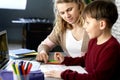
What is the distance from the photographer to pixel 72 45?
194 centimetres

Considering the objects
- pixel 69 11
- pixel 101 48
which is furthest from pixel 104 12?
pixel 69 11

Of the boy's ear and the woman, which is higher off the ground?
the boy's ear

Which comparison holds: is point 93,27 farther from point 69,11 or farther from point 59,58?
point 69,11

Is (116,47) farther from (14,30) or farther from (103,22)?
(14,30)

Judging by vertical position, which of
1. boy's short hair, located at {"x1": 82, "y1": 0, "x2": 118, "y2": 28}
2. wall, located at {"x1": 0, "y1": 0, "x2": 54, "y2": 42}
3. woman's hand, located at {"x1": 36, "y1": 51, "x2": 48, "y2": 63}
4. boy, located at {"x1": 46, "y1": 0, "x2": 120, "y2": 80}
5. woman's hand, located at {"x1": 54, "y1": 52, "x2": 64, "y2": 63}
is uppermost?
boy's short hair, located at {"x1": 82, "y1": 0, "x2": 118, "y2": 28}

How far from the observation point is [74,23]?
77.0 inches

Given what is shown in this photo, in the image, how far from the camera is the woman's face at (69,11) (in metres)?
1.83

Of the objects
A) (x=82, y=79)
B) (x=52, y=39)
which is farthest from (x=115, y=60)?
(x=52, y=39)

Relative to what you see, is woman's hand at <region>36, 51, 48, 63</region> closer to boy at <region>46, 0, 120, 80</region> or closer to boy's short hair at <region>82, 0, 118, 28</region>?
boy at <region>46, 0, 120, 80</region>

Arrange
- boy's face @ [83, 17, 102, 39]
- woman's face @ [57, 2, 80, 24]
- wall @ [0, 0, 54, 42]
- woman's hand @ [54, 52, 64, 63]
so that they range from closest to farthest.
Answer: boy's face @ [83, 17, 102, 39] < woman's hand @ [54, 52, 64, 63] < woman's face @ [57, 2, 80, 24] < wall @ [0, 0, 54, 42]

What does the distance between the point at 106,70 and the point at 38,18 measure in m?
3.33

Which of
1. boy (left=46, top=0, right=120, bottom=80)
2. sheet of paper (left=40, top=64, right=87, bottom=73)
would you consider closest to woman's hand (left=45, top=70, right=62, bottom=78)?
boy (left=46, top=0, right=120, bottom=80)

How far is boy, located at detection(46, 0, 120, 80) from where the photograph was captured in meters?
1.26

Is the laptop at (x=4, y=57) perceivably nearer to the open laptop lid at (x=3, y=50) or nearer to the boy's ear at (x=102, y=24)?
the open laptop lid at (x=3, y=50)
